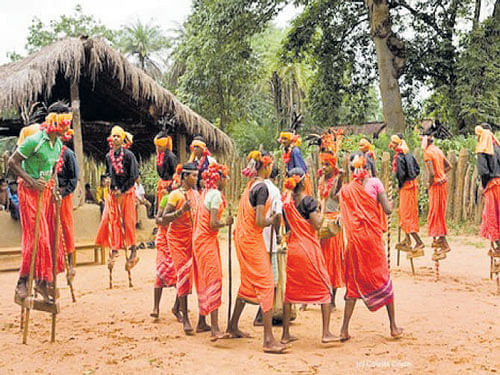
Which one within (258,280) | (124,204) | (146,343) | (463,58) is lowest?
(146,343)

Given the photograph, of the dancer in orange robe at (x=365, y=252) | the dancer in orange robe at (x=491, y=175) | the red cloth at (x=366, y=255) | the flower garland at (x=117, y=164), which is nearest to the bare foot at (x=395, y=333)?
the dancer in orange robe at (x=365, y=252)

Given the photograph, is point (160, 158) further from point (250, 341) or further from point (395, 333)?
point (395, 333)

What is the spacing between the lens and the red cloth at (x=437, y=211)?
27.4 feet

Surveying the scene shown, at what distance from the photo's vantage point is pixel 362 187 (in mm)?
5230

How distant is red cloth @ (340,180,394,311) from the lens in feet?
16.6

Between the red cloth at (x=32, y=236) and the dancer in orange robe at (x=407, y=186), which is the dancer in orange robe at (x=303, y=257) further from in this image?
the dancer in orange robe at (x=407, y=186)

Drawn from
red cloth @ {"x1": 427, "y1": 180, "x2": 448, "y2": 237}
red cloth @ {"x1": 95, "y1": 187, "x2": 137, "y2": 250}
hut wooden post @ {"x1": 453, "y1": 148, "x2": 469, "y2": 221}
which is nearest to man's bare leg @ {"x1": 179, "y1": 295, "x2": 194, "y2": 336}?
red cloth @ {"x1": 95, "y1": 187, "x2": 137, "y2": 250}

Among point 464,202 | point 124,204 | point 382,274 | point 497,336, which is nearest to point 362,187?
point 382,274

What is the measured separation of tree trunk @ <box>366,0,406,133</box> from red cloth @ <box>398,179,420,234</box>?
27.3ft

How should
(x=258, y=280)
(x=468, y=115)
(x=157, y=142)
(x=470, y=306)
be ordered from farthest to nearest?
(x=468, y=115)
(x=157, y=142)
(x=470, y=306)
(x=258, y=280)

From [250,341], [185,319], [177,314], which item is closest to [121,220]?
[177,314]

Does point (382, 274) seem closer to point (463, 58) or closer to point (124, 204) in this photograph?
point (124, 204)

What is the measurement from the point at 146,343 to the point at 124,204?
3.14 m

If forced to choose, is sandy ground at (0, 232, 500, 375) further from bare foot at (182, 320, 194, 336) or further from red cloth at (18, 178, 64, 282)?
red cloth at (18, 178, 64, 282)
